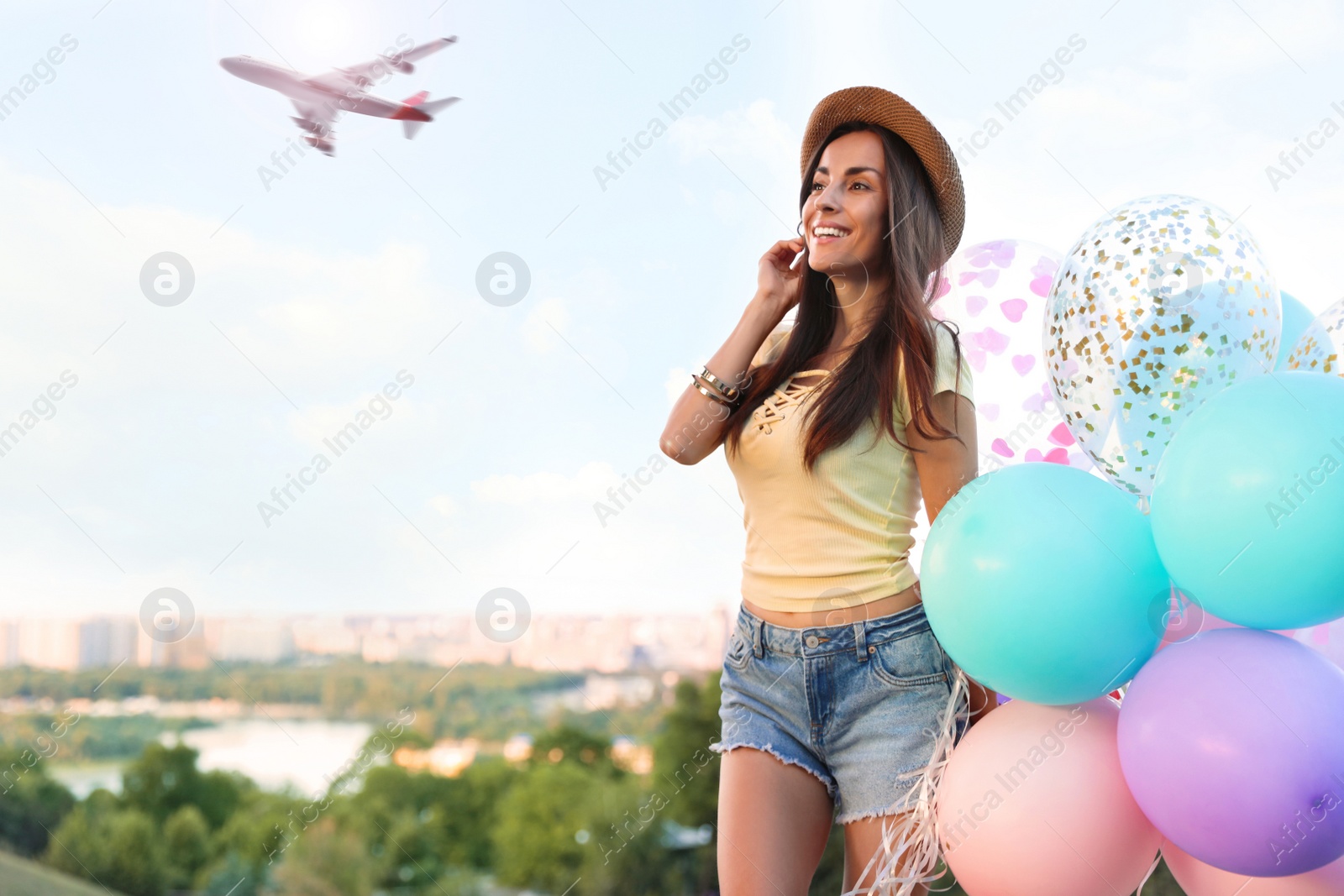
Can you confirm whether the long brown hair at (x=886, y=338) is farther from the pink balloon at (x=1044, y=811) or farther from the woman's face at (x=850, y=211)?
the pink balloon at (x=1044, y=811)

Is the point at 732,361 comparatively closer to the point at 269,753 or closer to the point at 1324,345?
the point at 1324,345

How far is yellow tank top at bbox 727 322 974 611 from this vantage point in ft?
4.36

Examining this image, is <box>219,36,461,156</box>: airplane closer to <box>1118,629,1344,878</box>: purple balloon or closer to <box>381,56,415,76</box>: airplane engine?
<box>381,56,415,76</box>: airplane engine

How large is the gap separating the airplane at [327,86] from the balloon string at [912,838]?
312cm

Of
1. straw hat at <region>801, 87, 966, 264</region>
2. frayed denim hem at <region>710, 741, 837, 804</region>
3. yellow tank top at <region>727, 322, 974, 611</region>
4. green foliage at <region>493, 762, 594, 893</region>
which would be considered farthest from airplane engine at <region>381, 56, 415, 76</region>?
green foliage at <region>493, 762, 594, 893</region>

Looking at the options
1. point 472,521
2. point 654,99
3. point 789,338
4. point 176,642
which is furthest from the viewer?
point 176,642

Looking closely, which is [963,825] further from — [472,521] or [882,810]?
[472,521]

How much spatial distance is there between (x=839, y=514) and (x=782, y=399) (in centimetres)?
21

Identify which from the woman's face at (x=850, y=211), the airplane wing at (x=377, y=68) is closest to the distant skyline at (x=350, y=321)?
the airplane wing at (x=377, y=68)

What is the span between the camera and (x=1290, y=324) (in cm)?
155

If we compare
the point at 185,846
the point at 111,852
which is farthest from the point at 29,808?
the point at 185,846

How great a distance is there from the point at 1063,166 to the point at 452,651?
8.78 metres

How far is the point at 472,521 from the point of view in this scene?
787 cm

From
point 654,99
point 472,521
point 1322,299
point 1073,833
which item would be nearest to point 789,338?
point 1073,833
